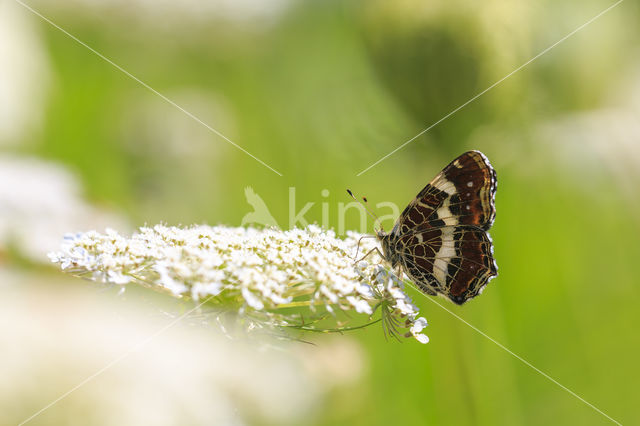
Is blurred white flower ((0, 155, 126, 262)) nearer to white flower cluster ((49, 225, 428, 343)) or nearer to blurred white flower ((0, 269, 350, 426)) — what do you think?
blurred white flower ((0, 269, 350, 426))

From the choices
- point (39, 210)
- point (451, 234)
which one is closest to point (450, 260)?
point (451, 234)

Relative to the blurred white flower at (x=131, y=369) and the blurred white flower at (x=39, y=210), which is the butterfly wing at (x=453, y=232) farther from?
the blurred white flower at (x=39, y=210)

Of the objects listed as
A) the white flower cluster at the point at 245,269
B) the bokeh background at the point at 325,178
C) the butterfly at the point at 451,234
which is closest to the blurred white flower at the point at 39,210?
the bokeh background at the point at 325,178

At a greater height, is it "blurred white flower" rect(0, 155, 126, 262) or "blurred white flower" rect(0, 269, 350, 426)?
"blurred white flower" rect(0, 155, 126, 262)

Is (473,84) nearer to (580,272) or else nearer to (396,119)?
(396,119)

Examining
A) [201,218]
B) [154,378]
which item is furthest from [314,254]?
[201,218]

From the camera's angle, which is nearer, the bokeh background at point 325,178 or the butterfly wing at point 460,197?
the bokeh background at point 325,178

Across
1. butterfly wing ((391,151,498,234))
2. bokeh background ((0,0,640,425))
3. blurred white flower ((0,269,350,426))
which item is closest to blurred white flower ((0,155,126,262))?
bokeh background ((0,0,640,425))

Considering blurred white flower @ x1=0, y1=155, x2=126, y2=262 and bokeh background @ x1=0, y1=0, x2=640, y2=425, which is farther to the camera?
blurred white flower @ x1=0, y1=155, x2=126, y2=262
